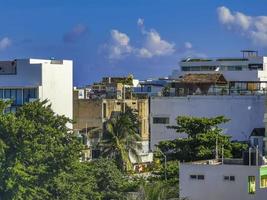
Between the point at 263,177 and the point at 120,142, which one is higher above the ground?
the point at 120,142

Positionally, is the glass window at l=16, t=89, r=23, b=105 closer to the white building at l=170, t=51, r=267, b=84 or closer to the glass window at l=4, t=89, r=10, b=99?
the glass window at l=4, t=89, r=10, b=99

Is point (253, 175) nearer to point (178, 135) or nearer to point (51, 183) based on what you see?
point (51, 183)

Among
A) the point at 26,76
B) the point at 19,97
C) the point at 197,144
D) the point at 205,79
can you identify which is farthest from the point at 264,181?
the point at 205,79

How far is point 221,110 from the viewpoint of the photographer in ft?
227

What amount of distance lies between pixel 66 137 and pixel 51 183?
11.3ft

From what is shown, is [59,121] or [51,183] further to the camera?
[59,121]

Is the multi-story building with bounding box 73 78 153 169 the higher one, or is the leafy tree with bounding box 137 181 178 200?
the multi-story building with bounding box 73 78 153 169

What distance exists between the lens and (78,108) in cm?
7225

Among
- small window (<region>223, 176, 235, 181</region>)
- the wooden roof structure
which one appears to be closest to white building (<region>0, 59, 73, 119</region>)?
the wooden roof structure

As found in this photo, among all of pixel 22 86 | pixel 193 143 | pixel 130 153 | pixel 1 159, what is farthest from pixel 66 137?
pixel 22 86

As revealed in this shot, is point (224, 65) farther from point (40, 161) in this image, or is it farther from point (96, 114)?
point (40, 161)

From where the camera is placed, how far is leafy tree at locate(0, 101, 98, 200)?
135 ft

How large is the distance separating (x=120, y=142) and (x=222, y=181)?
19.5 meters

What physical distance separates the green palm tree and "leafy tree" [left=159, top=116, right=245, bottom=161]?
25.3 feet
